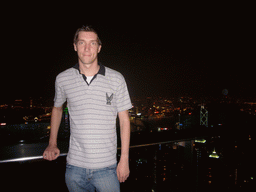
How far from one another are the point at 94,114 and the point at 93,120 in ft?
0.14

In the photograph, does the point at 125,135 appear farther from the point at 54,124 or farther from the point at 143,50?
the point at 143,50

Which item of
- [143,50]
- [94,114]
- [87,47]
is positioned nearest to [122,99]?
[94,114]

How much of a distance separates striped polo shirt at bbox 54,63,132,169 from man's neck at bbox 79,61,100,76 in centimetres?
4

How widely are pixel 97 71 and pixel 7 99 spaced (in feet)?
18.1

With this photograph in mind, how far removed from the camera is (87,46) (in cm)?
106

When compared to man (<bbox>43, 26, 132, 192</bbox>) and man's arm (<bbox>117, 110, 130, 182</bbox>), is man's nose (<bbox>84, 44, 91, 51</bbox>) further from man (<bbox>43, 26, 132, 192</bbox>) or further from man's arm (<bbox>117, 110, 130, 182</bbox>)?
man's arm (<bbox>117, 110, 130, 182</bbox>)

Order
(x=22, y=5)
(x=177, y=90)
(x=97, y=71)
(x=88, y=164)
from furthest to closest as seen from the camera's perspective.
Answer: (x=177, y=90)
(x=22, y=5)
(x=97, y=71)
(x=88, y=164)

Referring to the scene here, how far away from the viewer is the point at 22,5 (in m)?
3.58

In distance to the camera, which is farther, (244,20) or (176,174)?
(244,20)

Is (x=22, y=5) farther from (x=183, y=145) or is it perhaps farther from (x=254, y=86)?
(x=254, y=86)

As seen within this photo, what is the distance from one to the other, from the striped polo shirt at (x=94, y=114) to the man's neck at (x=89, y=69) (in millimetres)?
40

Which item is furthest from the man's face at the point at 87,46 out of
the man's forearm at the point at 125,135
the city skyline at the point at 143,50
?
the city skyline at the point at 143,50

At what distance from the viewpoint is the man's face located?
106cm

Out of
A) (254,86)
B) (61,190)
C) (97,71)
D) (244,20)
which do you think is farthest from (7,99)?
(254,86)
